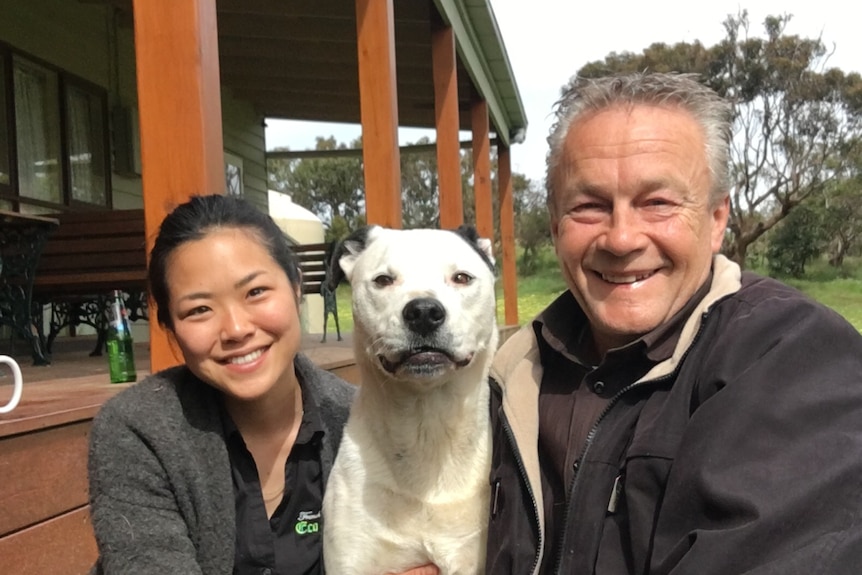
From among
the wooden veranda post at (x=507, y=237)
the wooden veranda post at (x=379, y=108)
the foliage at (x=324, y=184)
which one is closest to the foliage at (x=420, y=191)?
the foliage at (x=324, y=184)

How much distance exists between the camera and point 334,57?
9.57 m

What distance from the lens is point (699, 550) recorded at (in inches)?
49.8

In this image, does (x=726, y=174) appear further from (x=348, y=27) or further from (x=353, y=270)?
(x=348, y=27)

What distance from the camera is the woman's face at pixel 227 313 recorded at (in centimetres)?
213

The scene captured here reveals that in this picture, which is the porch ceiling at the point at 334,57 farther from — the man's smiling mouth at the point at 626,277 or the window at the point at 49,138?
the man's smiling mouth at the point at 626,277

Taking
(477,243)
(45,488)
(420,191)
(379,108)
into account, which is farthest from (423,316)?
(420,191)

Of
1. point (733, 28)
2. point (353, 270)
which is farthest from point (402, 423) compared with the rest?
point (733, 28)

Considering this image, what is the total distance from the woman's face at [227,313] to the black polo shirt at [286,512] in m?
0.16

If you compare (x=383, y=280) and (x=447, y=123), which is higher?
(x=447, y=123)

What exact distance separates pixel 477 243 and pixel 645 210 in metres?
1.07

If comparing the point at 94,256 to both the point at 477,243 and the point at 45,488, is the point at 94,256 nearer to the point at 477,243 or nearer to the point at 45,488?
the point at 45,488

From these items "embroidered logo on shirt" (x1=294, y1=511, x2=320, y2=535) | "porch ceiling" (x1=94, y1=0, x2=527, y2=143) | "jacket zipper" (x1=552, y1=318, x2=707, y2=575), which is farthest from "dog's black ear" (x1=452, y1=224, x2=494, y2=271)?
"porch ceiling" (x1=94, y1=0, x2=527, y2=143)

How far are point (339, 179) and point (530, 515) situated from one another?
150ft

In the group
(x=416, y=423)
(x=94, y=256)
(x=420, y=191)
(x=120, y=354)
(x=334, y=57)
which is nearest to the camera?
(x=416, y=423)
